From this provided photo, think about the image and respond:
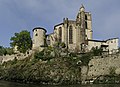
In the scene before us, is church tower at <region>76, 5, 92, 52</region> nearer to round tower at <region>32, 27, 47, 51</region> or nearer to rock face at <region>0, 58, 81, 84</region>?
round tower at <region>32, 27, 47, 51</region>

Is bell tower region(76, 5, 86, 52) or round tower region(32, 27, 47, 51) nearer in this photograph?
round tower region(32, 27, 47, 51)

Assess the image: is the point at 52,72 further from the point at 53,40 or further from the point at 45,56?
the point at 53,40

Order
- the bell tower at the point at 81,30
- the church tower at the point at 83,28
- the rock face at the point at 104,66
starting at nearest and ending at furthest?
the rock face at the point at 104,66
the bell tower at the point at 81,30
the church tower at the point at 83,28

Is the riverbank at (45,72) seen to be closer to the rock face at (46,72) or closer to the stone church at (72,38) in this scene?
the rock face at (46,72)

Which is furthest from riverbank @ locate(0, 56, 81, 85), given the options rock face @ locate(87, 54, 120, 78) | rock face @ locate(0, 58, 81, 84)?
rock face @ locate(87, 54, 120, 78)

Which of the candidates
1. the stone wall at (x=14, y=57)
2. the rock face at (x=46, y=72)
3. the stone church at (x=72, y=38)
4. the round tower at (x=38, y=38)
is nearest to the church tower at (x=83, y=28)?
the stone church at (x=72, y=38)

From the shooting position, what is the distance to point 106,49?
95.8 m

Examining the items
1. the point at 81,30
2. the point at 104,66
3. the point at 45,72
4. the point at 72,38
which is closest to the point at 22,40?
the point at 72,38

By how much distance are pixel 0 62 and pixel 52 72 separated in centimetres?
3318

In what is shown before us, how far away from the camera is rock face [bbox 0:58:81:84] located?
7181cm

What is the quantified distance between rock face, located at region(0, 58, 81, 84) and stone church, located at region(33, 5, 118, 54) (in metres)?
15.8

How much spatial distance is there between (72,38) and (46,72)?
27448 mm

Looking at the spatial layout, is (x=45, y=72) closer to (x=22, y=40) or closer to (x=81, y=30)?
(x=81, y=30)

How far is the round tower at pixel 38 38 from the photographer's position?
97581 mm
